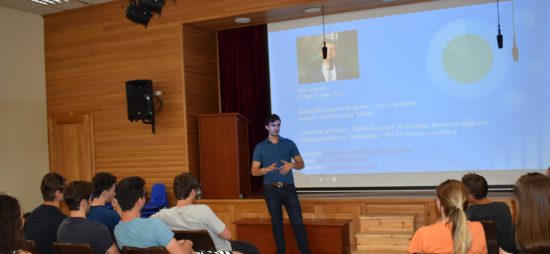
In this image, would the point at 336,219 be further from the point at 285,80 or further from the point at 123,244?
the point at 123,244

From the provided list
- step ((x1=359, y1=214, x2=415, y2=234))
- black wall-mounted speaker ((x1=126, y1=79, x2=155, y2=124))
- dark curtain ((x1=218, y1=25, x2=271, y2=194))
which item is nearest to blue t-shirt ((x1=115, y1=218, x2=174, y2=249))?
step ((x1=359, y1=214, x2=415, y2=234))

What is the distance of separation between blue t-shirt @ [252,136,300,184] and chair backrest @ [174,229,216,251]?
202 cm

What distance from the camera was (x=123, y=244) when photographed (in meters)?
2.92

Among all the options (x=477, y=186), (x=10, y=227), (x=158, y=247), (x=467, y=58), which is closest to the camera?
(x=10, y=227)

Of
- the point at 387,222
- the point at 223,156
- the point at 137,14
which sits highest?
the point at 137,14

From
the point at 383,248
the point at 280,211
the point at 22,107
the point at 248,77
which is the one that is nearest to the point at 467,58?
the point at 383,248

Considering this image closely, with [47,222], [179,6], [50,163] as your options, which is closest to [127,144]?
[50,163]

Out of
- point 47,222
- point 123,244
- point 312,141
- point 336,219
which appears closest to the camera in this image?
point 123,244

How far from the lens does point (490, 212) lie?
3.18 metres

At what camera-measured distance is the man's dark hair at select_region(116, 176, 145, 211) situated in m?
2.93

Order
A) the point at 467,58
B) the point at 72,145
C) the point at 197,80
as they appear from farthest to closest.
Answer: the point at 72,145 → the point at 197,80 → the point at 467,58

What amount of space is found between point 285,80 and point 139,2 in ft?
7.32

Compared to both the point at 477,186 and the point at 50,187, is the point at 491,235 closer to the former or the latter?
the point at 477,186

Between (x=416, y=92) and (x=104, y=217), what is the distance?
3836 mm
